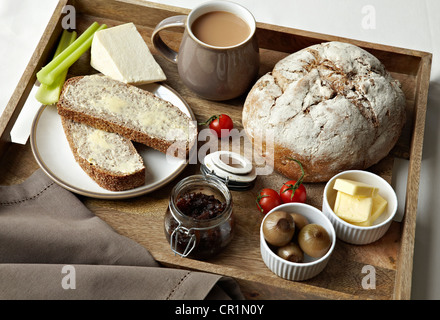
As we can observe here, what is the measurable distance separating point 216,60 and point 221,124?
27 centimetres

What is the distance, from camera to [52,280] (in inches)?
81.1

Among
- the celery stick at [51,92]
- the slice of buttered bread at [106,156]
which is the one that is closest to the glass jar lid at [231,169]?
the slice of buttered bread at [106,156]

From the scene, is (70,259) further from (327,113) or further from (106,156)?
(327,113)

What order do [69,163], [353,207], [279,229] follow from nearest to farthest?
[279,229] → [353,207] → [69,163]

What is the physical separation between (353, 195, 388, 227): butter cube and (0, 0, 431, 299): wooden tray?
0.10 meters

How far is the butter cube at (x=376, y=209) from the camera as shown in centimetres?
223

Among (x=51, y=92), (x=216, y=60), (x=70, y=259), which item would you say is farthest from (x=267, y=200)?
(x=51, y=92)

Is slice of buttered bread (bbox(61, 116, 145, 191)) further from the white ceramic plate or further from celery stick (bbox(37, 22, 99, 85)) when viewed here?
celery stick (bbox(37, 22, 99, 85))

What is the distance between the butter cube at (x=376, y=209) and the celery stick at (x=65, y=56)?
1.45 metres

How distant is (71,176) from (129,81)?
52 cm

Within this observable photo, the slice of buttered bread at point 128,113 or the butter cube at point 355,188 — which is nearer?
the butter cube at point 355,188

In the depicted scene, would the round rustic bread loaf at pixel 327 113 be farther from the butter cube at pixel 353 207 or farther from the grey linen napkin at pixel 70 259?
the grey linen napkin at pixel 70 259

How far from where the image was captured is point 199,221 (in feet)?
6.97

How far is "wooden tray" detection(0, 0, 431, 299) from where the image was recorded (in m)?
2.16
